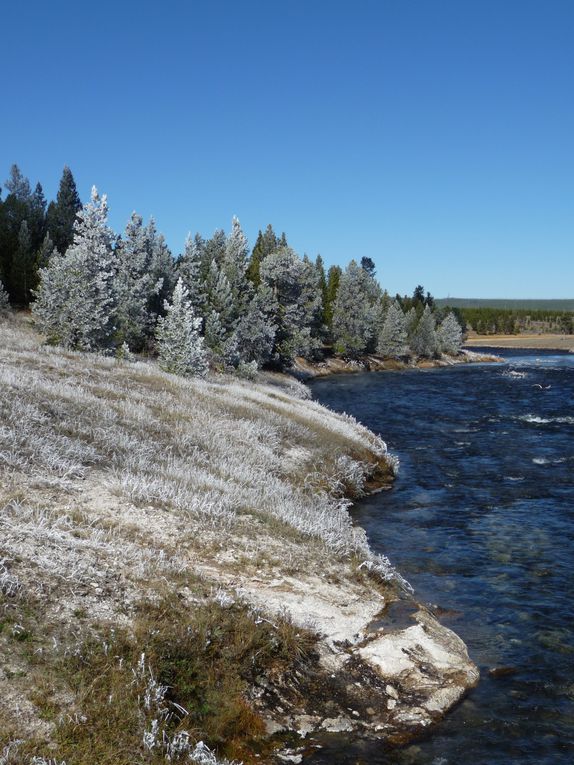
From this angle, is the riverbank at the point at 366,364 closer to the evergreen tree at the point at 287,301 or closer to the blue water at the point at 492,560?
the evergreen tree at the point at 287,301

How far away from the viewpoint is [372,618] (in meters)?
9.15

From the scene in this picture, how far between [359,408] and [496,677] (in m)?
31.7

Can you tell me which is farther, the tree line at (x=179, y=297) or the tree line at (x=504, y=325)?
the tree line at (x=504, y=325)

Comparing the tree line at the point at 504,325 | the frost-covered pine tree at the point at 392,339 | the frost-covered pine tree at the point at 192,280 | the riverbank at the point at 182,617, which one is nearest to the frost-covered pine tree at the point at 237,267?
the frost-covered pine tree at the point at 192,280

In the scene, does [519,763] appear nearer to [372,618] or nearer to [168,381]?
[372,618]

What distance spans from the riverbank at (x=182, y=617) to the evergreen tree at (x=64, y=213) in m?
61.3

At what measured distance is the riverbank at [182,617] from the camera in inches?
233

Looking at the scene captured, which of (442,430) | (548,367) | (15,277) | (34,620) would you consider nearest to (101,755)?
(34,620)

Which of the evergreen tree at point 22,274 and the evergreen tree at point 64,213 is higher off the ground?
the evergreen tree at point 64,213

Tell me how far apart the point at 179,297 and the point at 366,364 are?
173 ft

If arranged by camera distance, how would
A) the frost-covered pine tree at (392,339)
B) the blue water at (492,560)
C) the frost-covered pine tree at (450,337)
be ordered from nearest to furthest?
the blue water at (492,560)
the frost-covered pine tree at (392,339)
the frost-covered pine tree at (450,337)

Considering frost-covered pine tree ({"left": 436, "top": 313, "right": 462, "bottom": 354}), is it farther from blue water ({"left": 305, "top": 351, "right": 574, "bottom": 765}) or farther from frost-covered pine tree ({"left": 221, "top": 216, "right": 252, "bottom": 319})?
blue water ({"left": 305, "top": 351, "right": 574, "bottom": 765})

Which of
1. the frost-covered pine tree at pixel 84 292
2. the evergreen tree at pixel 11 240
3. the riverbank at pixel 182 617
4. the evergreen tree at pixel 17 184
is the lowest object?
the riverbank at pixel 182 617

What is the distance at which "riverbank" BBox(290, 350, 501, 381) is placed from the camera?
69.5m
